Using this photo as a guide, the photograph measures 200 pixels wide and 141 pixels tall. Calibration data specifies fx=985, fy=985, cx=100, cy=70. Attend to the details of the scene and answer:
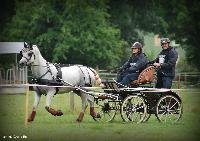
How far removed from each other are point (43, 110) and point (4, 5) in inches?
73.8

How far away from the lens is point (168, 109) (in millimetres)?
11812

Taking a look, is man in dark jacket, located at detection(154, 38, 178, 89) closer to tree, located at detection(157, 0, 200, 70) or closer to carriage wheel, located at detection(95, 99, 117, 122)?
tree, located at detection(157, 0, 200, 70)

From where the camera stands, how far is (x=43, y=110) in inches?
472

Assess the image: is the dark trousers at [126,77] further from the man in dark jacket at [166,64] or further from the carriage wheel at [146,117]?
the carriage wheel at [146,117]

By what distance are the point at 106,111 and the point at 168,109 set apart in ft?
2.47

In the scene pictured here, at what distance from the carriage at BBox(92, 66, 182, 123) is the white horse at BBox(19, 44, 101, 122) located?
0.19 meters

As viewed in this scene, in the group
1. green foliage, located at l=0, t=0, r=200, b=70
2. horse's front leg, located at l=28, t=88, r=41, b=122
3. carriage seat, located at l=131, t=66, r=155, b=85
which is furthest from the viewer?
carriage seat, located at l=131, t=66, r=155, b=85

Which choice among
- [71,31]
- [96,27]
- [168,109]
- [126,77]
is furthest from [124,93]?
[71,31]

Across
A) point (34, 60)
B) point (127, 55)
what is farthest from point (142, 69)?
point (34, 60)

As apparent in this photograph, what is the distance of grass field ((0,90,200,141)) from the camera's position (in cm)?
1045

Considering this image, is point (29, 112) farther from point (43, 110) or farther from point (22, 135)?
point (22, 135)

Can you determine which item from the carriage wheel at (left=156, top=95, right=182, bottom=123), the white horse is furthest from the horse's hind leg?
the carriage wheel at (left=156, top=95, right=182, bottom=123)

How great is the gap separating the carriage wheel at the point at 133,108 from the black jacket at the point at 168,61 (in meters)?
0.41

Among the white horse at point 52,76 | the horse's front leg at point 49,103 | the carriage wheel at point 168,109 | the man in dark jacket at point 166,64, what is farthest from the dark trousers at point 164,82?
the horse's front leg at point 49,103
